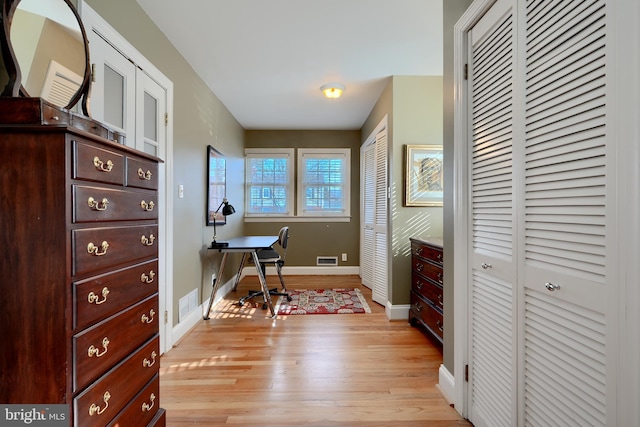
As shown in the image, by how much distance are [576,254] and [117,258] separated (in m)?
1.48

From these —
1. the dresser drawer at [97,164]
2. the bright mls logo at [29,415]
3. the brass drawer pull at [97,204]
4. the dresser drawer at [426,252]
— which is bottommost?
the bright mls logo at [29,415]

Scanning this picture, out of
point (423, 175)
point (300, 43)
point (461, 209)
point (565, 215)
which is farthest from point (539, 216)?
point (300, 43)

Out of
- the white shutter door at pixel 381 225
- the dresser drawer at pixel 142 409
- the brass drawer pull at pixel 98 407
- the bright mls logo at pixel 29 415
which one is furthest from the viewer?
the white shutter door at pixel 381 225

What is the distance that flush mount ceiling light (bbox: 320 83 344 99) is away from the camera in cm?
325

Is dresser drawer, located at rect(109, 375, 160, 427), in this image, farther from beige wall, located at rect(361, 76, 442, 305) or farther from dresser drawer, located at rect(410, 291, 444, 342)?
beige wall, located at rect(361, 76, 442, 305)

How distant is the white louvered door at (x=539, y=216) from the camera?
2.77 ft

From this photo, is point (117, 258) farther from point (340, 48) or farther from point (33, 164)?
point (340, 48)

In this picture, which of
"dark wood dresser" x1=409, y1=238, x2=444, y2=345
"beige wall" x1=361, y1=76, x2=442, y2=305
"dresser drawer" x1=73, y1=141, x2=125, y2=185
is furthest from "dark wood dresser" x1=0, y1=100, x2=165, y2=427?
"beige wall" x1=361, y1=76, x2=442, y2=305

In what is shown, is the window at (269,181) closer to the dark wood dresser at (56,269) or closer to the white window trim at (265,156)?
the white window trim at (265,156)

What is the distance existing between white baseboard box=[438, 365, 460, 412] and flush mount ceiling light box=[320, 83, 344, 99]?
2.78m

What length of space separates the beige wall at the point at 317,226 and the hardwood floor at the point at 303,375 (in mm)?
2118

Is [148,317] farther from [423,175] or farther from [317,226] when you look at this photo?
[317,226]

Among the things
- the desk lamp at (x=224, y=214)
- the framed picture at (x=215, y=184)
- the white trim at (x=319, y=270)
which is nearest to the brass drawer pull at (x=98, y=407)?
the desk lamp at (x=224, y=214)

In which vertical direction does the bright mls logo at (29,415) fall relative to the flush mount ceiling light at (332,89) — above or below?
below
